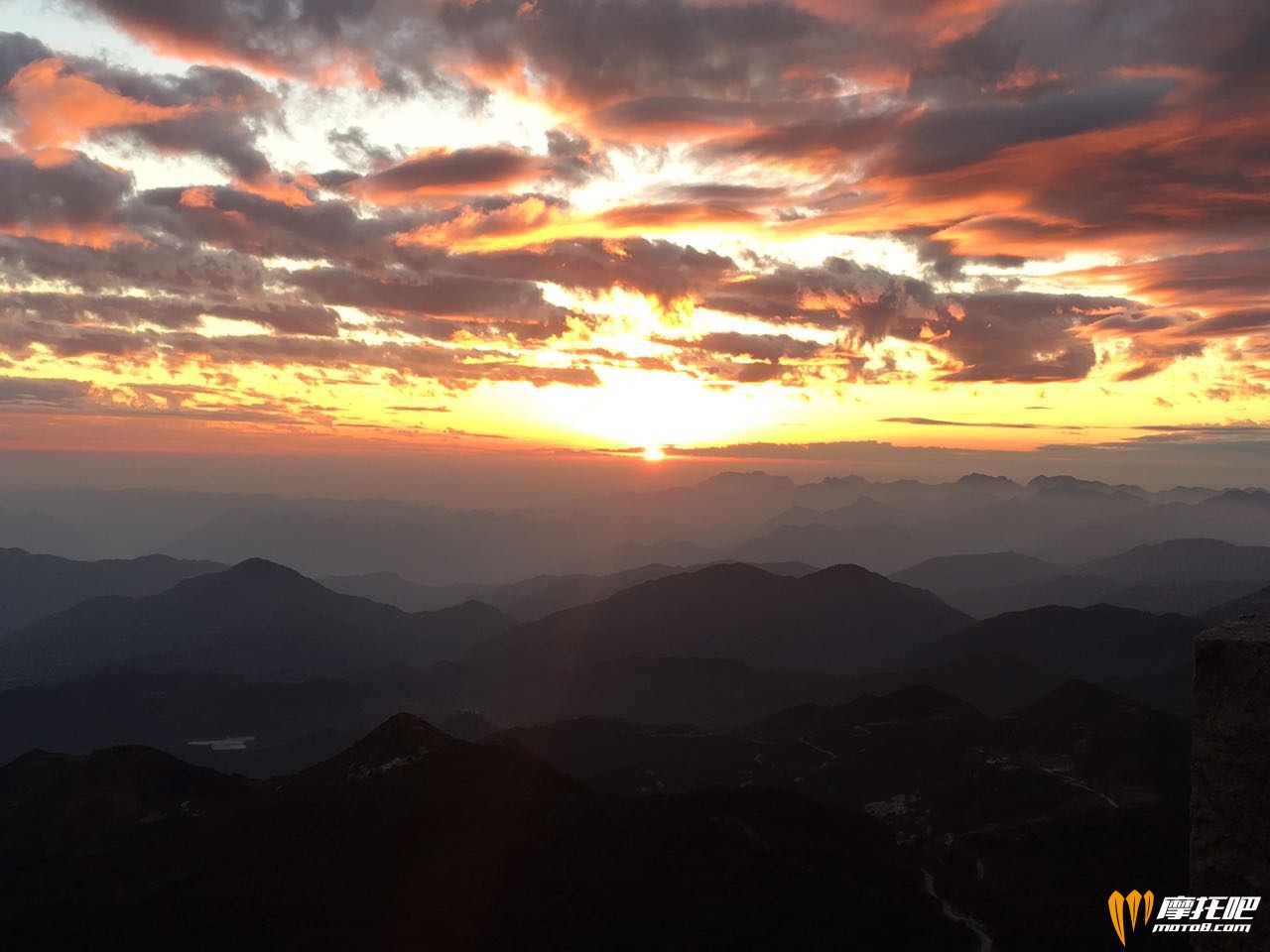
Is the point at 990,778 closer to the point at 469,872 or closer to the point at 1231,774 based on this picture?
the point at 469,872

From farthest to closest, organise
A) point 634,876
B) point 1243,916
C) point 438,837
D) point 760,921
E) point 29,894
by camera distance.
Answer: point 29,894 < point 438,837 < point 634,876 < point 760,921 < point 1243,916

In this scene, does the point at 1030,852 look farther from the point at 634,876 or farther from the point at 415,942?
the point at 415,942

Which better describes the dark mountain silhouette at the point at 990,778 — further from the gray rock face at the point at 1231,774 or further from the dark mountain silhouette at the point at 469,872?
the gray rock face at the point at 1231,774

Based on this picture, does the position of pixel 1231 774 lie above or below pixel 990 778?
above

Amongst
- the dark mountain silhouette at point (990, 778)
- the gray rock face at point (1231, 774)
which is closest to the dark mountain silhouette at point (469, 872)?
the dark mountain silhouette at point (990, 778)

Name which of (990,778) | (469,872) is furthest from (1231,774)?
(990,778)

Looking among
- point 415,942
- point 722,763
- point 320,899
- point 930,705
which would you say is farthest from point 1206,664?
point 930,705
